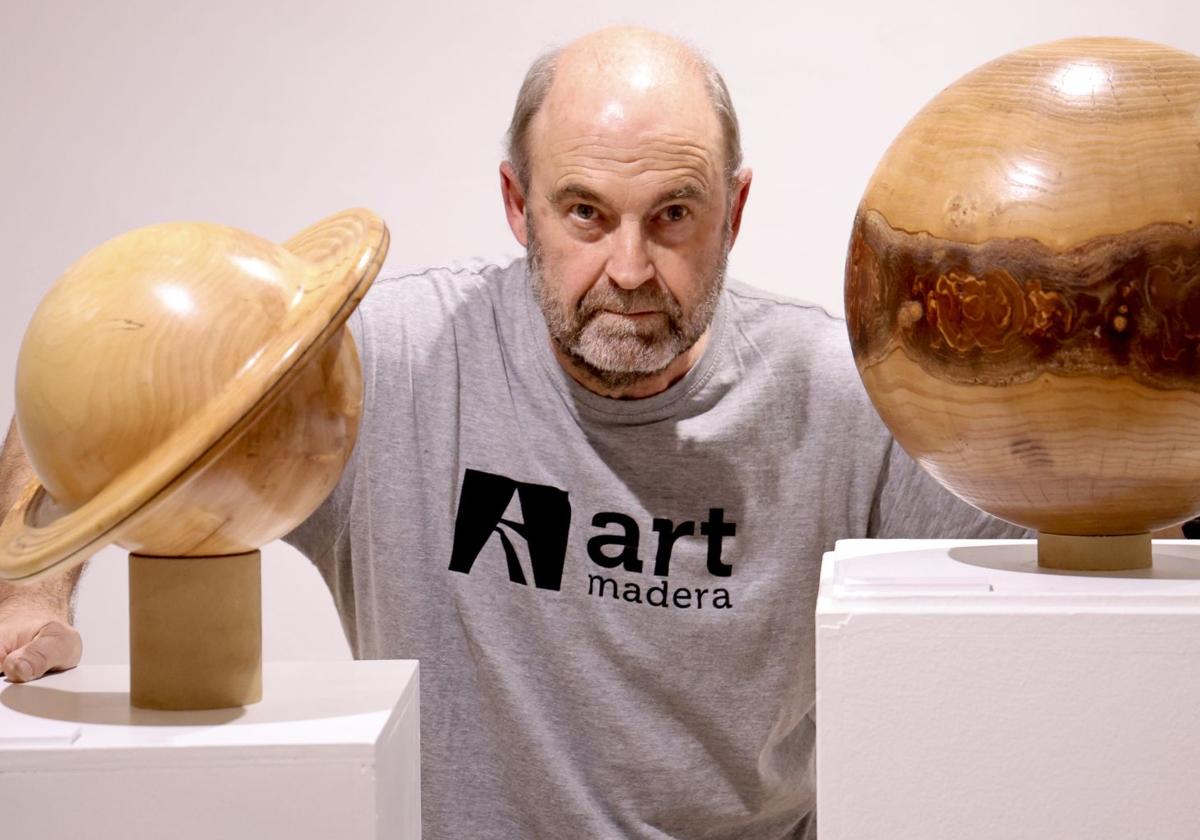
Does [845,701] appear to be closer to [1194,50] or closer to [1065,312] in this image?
[1065,312]

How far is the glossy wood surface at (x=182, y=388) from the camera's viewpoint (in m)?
1.05

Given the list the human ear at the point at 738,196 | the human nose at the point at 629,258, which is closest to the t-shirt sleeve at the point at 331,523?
the human nose at the point at 629,258

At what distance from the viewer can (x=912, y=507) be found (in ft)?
6.90

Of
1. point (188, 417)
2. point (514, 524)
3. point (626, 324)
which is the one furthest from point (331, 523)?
point (188, 417)

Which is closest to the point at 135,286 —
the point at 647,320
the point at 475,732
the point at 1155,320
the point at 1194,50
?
the point at 1155,320

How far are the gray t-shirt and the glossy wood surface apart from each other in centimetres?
90

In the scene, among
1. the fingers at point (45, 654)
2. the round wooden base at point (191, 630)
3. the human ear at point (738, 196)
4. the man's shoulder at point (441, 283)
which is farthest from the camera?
the man's shoulder at point (441, 283)

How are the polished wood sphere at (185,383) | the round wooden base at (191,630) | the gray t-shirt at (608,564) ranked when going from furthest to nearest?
the gray t-shirt at (608,564) < the round wooden base at (191,630) < the polished wood sphere at (185,383)

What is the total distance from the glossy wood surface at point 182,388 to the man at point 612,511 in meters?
0.83

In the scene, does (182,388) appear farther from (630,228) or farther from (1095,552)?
(630,228)

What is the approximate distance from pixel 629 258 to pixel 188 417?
0.90m

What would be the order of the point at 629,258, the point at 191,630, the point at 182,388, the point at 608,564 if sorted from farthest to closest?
the point at 608,564, the point at 629,258, the point at 191,630, the point at 182,388

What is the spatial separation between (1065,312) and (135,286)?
67cm

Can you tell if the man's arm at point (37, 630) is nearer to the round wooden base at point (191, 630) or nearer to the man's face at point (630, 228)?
the round wooden base at point (191, 630)
